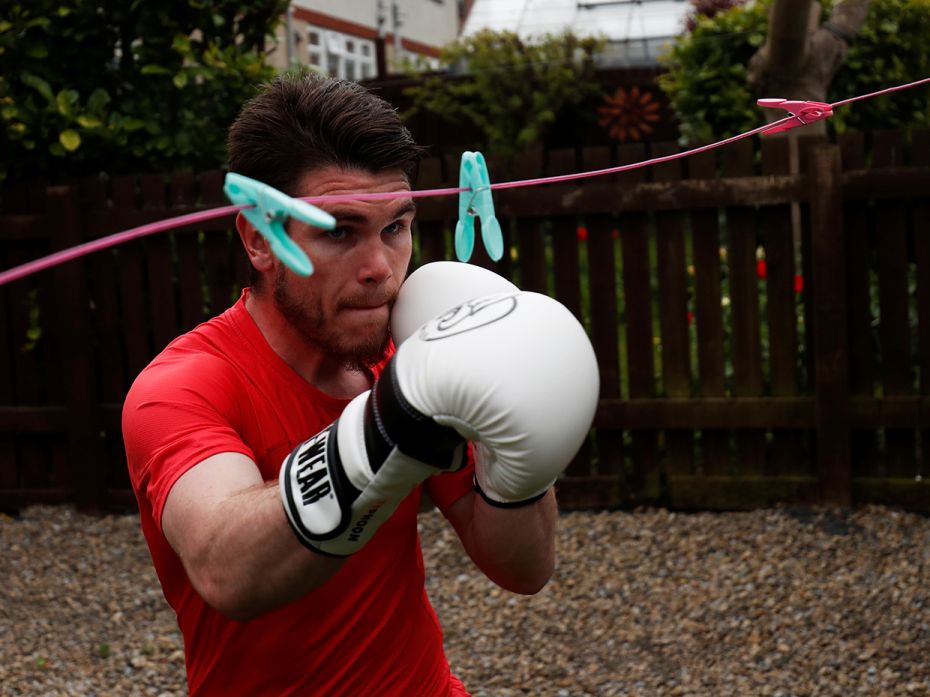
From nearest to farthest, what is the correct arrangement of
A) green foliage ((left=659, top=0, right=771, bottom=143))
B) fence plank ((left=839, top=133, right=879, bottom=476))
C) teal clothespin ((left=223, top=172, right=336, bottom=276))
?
teal clothespin ((left=223, top=172, right=336, bottom=276))
fence plank ((left=839, top=133, right=879, bottom=476))
green foliage ((left=659, top=0, right=771, bottom=143))

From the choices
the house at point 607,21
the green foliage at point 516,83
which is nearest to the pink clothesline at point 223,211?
the green foliage at point 516,83

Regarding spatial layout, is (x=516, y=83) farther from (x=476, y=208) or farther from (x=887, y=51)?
(x=476, y=208)

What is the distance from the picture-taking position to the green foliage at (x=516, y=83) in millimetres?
10312

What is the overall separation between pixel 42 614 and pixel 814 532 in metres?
3.11

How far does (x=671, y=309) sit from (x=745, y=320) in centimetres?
33

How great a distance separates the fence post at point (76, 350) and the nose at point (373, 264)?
3.64 metres

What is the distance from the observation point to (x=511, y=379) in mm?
1391

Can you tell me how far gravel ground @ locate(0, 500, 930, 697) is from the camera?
143 inches

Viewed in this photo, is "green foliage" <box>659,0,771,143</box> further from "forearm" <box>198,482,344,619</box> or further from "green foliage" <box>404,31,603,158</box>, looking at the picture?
"forearm" <box>198,482,344,619</box>

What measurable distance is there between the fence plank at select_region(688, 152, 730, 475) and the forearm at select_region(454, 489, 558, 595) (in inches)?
121

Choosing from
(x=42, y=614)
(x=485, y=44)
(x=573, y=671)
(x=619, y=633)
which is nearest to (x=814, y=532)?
(x=619, y=633)

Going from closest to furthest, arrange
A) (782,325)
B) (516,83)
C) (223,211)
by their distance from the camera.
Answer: (223,211) < (782,325) < (516,83)

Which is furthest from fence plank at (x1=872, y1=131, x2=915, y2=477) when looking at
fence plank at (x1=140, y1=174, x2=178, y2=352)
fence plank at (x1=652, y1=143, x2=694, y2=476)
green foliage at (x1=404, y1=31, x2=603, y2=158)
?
green foliage at (x1=404, y1=31, x2=603, y2=158)

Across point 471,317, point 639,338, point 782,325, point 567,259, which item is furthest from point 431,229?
point 471,317
